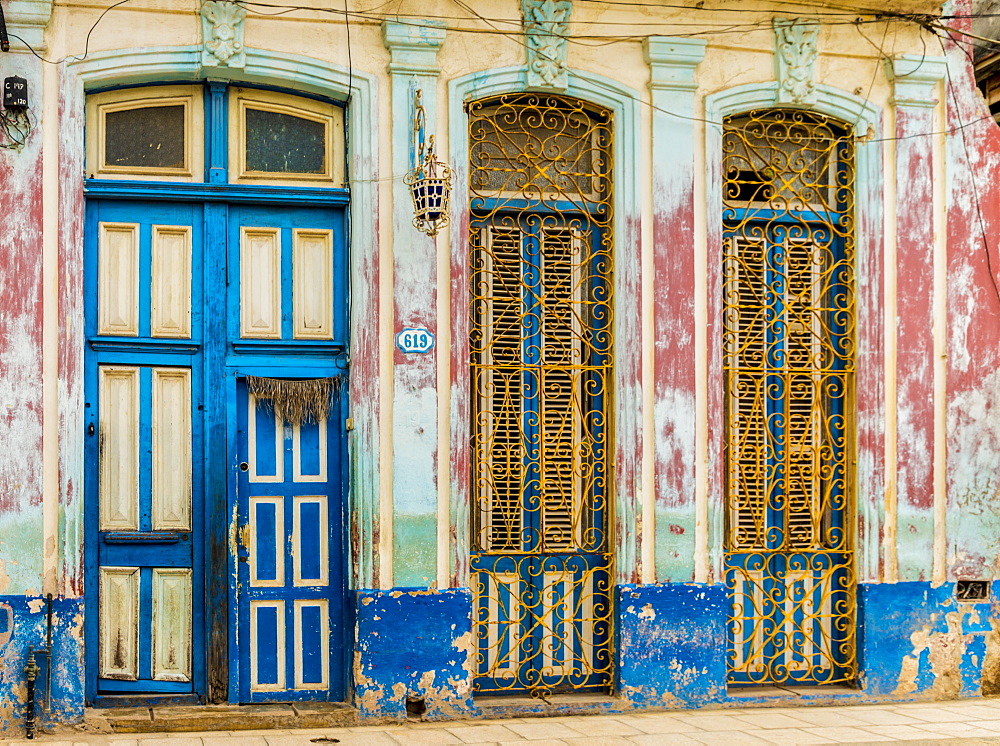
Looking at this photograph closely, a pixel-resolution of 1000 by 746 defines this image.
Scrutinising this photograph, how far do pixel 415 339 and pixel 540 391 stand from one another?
0.91m

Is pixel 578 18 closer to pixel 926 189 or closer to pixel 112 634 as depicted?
pixel 926 189

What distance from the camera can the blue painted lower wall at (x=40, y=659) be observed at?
6.74 meters

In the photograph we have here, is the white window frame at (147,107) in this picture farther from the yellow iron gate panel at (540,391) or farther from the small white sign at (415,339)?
the yellow iron gate panel at (540,391)

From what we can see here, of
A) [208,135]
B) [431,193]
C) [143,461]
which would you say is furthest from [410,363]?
[208,135]

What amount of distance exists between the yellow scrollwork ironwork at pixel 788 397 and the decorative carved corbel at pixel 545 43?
1228mm

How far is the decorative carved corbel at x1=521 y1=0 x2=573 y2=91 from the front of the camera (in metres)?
7.64

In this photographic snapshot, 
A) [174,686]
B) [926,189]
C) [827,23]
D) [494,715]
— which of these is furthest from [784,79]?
[174,686]

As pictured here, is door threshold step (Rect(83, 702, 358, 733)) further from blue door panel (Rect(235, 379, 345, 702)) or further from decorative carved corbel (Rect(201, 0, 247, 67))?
decorative carved corbel (Rect(201, 0, 247, 67))

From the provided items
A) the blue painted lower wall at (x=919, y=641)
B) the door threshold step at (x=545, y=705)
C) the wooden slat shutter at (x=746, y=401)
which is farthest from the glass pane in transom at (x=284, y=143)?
the blue painted lower wall at (x=919, y=641)

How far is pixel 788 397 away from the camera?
809 cm

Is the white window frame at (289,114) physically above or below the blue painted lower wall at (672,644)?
above

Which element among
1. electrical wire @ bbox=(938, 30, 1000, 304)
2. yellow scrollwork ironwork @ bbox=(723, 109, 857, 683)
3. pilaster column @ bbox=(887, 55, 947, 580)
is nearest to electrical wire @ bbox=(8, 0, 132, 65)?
yellow scrollwork ironwork @ bbox=(723, 109, 857, 683)

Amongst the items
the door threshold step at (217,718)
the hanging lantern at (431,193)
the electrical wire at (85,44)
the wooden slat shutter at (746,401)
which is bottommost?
the door threshold step at (217,718)

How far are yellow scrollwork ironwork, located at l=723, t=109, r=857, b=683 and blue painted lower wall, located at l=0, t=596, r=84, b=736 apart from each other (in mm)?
4056
